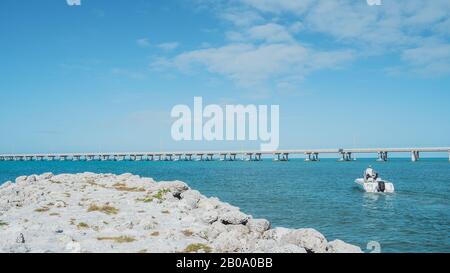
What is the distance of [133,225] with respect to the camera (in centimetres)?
1597

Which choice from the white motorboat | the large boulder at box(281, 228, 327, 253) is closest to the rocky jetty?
the large boulder at box(281, 228, 327, 253)

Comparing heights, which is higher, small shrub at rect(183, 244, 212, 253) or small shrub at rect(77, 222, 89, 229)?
small shrub at rect(77, 222, 89, 229)

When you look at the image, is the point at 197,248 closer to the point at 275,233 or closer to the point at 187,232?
the point at 187,232

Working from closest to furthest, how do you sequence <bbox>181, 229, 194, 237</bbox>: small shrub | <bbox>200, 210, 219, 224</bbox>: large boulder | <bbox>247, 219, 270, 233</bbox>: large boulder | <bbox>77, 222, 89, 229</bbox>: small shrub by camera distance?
<bbox>181, 229, 194, 237</bbox>: small shrub, <bbox>77, 222, 89, 229</bbox>: small shrub, <bbox>200, 210, 219, 224</bbox>: large boulder, <bbox>247, 219, 270, 233</bbox>: large boulder

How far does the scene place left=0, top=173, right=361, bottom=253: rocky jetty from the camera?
13164 mm

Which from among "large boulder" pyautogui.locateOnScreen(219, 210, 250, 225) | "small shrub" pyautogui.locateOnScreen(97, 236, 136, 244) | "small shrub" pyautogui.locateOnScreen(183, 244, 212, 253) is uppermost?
"small shrub" pyautogui.locateOnScreen(97, 236, 136, 244)

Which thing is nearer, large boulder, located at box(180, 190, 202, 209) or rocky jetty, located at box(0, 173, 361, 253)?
rocky jetty, located at box(0, 173, 361, 253)

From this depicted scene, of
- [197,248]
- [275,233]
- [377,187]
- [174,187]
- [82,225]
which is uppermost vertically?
[174,187]

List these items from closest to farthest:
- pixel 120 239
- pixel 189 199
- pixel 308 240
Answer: pixel 120 239
pixel 308 240
pixel 189 199

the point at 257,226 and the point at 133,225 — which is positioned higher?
the point at 133,225

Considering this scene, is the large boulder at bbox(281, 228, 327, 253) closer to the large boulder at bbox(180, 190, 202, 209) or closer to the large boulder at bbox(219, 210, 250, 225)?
the large boulder at bbox(219, 210, 250, 225)

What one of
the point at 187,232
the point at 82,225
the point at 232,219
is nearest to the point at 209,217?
the point at 232,219
